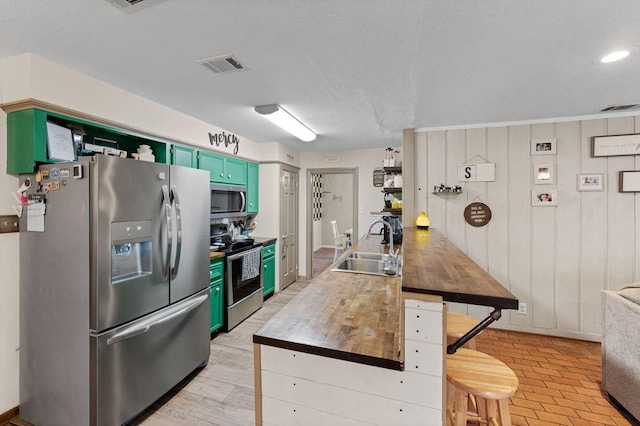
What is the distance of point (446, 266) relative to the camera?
1246 millimetres

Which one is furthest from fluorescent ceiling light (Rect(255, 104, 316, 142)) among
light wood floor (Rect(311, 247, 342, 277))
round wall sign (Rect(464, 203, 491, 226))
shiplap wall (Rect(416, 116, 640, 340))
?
light wood floor (Rect(311, 247, 342, 277))

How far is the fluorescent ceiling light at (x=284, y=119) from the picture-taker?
2.66m

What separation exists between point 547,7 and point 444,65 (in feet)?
2.04

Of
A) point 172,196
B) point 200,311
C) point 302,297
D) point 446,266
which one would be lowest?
point 200,311

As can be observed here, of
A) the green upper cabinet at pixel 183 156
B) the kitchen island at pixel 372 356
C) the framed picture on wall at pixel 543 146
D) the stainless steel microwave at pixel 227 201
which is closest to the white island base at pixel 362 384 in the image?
the kitchen island at pixel 372 356

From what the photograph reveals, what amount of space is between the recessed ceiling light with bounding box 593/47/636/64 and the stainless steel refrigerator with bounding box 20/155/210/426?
305 cm

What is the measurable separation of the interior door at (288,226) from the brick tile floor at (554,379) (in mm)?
2872

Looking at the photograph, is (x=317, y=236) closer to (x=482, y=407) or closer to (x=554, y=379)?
(x=554, y=379)

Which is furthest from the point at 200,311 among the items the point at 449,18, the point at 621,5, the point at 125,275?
the point at 621,5

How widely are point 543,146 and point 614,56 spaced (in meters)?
1.46

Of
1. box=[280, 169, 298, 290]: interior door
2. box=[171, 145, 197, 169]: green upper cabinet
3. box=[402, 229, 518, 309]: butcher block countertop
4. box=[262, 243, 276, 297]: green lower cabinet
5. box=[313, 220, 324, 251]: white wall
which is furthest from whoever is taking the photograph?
box=[313, 220, 324, 251]: white wall

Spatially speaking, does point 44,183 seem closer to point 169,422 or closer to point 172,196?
point 172,196

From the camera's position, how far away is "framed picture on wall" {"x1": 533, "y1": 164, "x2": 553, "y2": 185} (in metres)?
3.07

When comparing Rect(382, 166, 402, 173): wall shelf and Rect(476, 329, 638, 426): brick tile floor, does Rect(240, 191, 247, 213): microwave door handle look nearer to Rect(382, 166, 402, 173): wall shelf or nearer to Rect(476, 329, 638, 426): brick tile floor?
Rect(382, 166, 402, 173): wall shelf
